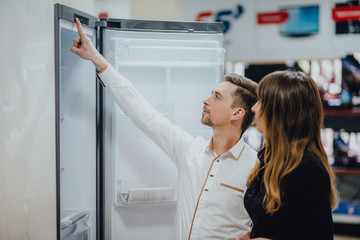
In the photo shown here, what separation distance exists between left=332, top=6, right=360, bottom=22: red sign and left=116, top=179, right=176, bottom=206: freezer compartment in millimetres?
3042

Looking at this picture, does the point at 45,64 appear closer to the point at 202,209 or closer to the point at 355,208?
the point at 202,209

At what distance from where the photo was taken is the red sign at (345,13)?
4266mm

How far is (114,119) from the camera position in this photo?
2176 mm

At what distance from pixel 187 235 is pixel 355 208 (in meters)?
3.06

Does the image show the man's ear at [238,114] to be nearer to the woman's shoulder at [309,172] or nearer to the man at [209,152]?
the man at [209,152]

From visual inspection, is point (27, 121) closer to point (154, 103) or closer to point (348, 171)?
point (154, 103)

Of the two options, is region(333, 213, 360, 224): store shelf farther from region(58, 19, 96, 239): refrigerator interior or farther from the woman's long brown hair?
the woman's long brown hair

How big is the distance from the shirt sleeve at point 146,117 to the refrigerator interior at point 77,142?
0.19 metres

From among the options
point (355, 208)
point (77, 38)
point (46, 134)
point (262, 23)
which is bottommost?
point (355, 208)

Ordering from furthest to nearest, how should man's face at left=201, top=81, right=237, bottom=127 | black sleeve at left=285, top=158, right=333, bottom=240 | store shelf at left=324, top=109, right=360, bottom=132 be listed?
1. store shelf at left=324, top=109, right=360, bottom=132
2. man's face at left=201, top=81, right=237, bottom=127
3. black sleeve at left=285, top=158, right=333, bottom=240

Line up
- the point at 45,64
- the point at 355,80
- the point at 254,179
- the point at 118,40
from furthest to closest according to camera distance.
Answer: the point at 355,80, the point at 118,40, the point at 45,64, the point at 254,179

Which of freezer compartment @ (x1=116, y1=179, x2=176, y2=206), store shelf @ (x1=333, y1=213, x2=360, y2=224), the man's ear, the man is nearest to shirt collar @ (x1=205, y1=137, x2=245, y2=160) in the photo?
the man

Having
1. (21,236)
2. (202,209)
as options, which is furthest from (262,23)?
(21,236)

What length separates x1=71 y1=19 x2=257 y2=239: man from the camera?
5.96 feet
